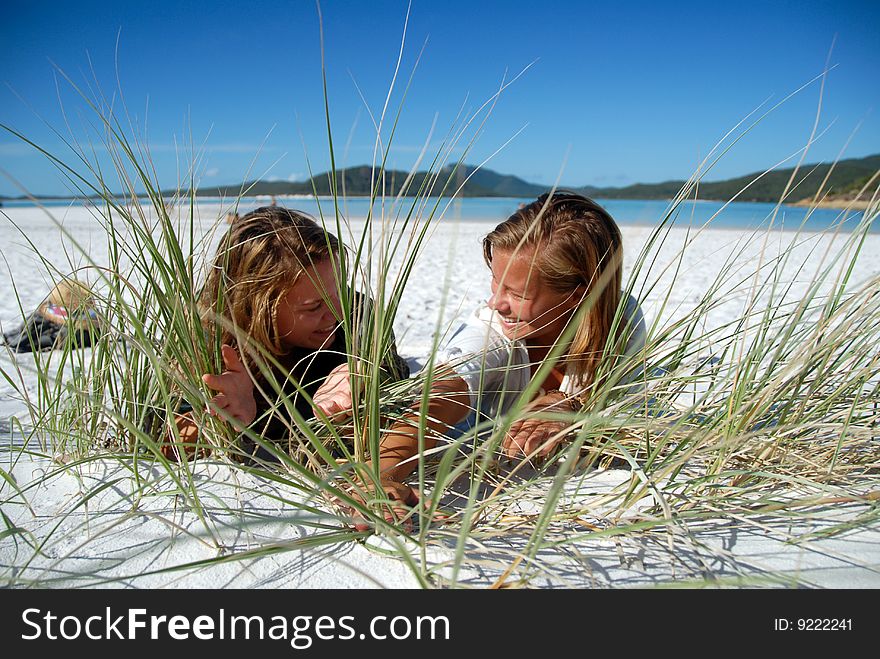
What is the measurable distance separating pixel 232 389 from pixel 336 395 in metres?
0.23

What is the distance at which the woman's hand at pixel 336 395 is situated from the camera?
4.18ft

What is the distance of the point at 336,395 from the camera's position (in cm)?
132

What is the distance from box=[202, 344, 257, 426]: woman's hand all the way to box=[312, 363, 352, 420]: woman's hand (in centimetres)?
15

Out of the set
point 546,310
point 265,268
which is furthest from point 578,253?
point 265,268

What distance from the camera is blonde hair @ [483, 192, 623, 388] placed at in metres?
1.60

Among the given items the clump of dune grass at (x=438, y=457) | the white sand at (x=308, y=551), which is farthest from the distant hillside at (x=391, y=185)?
the white sand at (x=308, y=551)

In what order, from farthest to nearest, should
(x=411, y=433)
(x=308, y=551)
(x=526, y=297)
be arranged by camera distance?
(x=526, y=297), (x=411, y=433), (x=308, y=551)

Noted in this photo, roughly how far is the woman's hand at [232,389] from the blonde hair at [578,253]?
80 centimetres

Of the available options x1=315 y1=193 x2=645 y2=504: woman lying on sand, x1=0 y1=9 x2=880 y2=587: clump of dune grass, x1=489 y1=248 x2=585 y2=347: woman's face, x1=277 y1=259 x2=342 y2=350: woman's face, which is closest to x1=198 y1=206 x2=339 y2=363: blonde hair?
x1=277 y1=259 x2=342 y2=350: woman's face

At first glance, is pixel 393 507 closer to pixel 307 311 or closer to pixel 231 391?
pixel 231 391

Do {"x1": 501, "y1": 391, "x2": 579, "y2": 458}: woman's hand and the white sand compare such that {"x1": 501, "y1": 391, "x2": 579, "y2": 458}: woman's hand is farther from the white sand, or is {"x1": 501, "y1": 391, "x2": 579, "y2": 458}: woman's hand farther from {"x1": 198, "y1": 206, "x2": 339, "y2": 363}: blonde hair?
{"x1": 198, "y1": 206, "x2": 339, "y2": 363}: blonde hair
